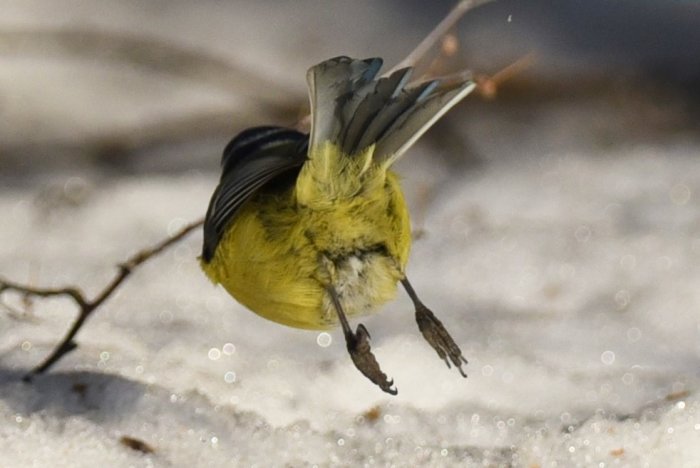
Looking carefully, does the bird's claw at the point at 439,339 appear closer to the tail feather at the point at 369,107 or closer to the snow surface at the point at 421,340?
the snow surface at the point at 421,340

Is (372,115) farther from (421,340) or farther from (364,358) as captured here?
(421,340)

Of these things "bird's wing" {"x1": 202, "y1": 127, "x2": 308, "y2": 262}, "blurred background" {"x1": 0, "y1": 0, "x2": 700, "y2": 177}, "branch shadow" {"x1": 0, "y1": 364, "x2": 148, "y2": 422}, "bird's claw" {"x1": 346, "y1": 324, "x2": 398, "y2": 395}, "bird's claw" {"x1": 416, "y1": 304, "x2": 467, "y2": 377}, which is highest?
"blurred background" {"x1": 0, "y1": 0, "x2": 700, "y2": 177}

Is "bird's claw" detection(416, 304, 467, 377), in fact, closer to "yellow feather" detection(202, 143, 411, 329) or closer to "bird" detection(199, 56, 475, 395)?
"bird" detection(199, 56, 475, 395)

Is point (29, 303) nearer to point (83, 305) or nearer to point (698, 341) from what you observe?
point (83, 305)

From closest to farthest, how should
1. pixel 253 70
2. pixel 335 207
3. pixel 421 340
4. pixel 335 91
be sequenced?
pixel 335 91
pixel 335 207
pixel 421 340
pixel 253 70

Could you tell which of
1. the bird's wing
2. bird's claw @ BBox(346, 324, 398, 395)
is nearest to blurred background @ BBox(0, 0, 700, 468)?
bird's claw @ BBox(346, 324, 398, 395)

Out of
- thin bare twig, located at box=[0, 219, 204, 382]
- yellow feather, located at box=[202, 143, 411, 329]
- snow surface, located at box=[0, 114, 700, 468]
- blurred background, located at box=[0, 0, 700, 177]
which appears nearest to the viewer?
yellow feather, located at box=[202, 143, 411, 329]

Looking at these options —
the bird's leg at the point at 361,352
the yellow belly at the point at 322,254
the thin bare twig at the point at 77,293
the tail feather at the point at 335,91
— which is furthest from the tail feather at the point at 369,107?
the thin bare twig at the point at 77,293

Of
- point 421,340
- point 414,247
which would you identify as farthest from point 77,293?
point 414,247
